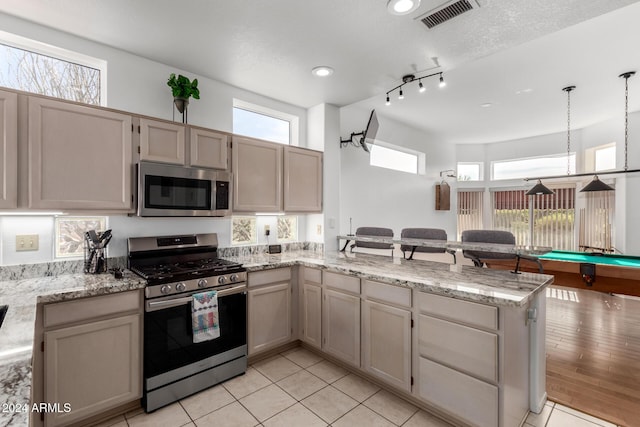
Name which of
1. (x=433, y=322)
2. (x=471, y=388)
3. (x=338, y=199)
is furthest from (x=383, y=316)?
(x=338, y=199)

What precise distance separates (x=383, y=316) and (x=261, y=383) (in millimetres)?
1172

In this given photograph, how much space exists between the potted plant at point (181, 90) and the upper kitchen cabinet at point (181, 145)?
24 cm

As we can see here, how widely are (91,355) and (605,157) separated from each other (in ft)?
25.1

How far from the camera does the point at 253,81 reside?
307cm

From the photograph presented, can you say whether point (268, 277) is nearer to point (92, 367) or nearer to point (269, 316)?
point (269, 316)

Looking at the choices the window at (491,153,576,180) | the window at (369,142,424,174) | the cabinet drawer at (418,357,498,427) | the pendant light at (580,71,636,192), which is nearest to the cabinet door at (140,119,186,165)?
the cabinet drawer at (418,357,498,427)

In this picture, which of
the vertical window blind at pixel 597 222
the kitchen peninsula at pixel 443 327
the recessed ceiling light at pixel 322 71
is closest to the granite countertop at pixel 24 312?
the kitchen peninsula at pixel 443 327

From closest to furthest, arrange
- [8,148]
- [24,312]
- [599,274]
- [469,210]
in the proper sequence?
1. [24,312]
2. [8,148]
3. [599,274]
4. [469,210]

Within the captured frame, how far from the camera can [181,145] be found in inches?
100

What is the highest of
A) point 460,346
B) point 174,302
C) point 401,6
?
point 401,6

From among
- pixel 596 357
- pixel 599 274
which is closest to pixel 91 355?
pixel 596 357

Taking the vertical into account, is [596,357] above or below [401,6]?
below

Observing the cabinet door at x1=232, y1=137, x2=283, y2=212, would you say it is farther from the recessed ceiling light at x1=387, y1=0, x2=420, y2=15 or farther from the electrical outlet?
the recessed ceiling light at x1=387, y1=0, x2=420, y2=15

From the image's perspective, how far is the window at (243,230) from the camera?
129 inches
